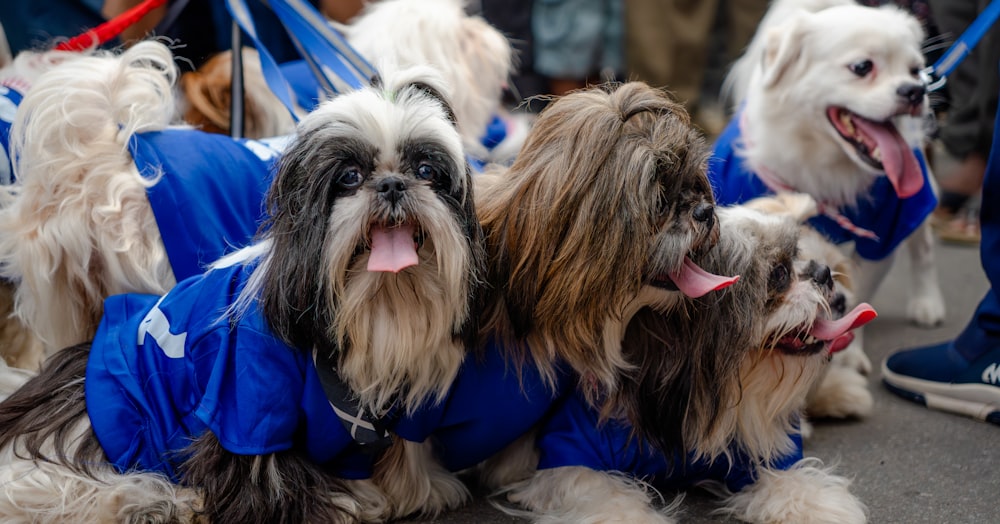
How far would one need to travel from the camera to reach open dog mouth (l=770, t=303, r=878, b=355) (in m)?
2.38

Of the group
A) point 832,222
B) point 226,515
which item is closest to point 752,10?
point 832,222

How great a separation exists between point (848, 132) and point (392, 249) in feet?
7.32

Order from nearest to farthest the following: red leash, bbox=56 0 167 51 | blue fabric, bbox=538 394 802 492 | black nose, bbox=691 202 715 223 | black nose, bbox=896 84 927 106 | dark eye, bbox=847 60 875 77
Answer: black nose, bbox=691 202 715 223
blue fabric, bbox=538 394 802 492
red leash, bbox=56 0 167 51
black nose, bbox=896 84 927 106
dark eye, bbox=847 60 875 77

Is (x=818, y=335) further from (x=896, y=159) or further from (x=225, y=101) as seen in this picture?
(x=225, y=101)

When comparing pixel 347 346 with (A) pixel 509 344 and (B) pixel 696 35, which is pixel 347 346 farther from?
(B) pixel 696 35

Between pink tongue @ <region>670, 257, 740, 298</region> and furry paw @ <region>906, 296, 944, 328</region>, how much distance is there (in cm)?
243

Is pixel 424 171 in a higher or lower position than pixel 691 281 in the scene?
higher

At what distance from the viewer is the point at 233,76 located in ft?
11.4

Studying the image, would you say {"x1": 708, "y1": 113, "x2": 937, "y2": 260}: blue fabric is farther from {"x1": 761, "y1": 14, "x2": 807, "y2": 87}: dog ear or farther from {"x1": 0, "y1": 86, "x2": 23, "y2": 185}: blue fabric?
{"x1": 0, "y1": 86, "x2": 23, "y2": 185}: blue fabric

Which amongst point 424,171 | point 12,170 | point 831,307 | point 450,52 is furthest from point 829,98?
point 12,170

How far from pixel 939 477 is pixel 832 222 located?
107cm

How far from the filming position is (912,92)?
3.29 m

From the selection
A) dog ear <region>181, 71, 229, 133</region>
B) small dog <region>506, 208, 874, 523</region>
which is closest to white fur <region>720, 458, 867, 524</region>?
small dog <region>506, 208, 874, 523</region>

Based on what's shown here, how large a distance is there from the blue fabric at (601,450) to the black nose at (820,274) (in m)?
0.51
